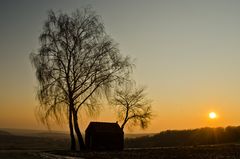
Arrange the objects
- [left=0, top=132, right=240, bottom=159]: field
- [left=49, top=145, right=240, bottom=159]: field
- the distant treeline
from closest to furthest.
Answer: [left=49, top=145, right=240, bottom=159]: field
[left=0, top=132, right=240, bottom=159]: field
the distant treeline

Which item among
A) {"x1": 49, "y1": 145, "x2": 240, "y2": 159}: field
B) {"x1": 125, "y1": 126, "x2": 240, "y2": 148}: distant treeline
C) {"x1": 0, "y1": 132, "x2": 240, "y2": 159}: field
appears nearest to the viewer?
{"x1": 49, "y1": 145, "x2": 240, "y2": 159}: field

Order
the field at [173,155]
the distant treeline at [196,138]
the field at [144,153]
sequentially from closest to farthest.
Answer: the field at [173,155]
the field at [144,153]
the distant treeline at [196,138]

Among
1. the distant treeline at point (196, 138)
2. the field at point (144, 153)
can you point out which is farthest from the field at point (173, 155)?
the distant treeline at point (196, 138)

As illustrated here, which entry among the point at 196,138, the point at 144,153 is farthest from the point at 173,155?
the point at 196,138

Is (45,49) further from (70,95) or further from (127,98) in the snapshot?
(127,98)

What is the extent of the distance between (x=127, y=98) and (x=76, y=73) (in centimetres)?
1716

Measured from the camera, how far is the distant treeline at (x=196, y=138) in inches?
2601

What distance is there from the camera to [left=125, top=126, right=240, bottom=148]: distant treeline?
6606 cm

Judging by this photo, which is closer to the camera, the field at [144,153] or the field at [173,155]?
the field at [173,155]

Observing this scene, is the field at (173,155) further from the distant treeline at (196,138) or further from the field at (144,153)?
the distant treeline at (196,138)

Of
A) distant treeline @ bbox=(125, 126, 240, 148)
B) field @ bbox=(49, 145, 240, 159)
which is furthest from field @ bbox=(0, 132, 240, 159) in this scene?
distant treeline @ bbox=(125, 126, 240, 148)

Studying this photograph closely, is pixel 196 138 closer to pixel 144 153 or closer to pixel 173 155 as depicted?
pixel 144 153

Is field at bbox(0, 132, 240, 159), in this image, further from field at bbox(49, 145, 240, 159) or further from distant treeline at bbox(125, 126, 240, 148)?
distant treeline at bbox(125, 126, 240, 148)

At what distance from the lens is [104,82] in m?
44.4
